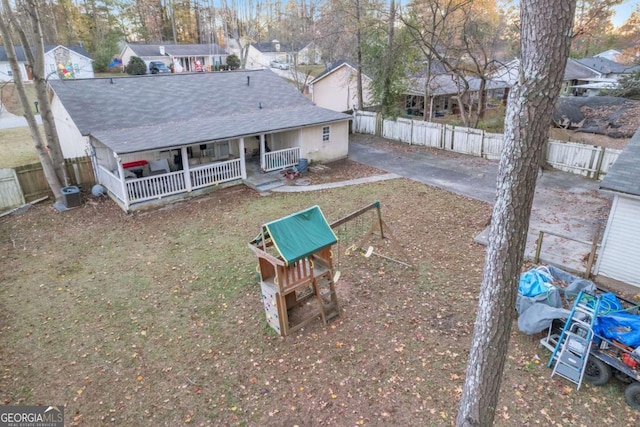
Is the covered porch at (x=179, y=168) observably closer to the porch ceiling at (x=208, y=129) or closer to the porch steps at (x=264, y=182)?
the porch steps at (x=264, y=182)

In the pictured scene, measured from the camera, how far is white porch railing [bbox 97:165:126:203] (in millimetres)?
13828

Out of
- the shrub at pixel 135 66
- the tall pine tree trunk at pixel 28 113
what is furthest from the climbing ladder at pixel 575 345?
the shrub at pixel 135 66

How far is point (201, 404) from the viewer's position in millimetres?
6008

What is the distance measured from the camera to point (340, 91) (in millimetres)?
30016

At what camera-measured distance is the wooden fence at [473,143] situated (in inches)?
620

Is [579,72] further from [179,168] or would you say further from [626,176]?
[179,168]

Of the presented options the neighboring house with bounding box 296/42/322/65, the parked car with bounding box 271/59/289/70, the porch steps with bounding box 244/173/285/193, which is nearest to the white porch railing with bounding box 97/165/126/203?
the porch steps with bounding box 244/173/285/193

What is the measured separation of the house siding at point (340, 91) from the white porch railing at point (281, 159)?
12.3 meters

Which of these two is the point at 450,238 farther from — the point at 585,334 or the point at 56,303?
the point at 56,303

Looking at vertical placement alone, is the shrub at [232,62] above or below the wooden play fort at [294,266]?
above

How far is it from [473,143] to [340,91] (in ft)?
44.5

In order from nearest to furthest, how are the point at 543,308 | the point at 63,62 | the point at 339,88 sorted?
the point at 543,308 < the point at 339,88 < the point at 63,62

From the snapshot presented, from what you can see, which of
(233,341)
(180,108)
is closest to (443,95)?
(180,108)

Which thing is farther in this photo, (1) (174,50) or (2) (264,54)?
(2) (264,54)
